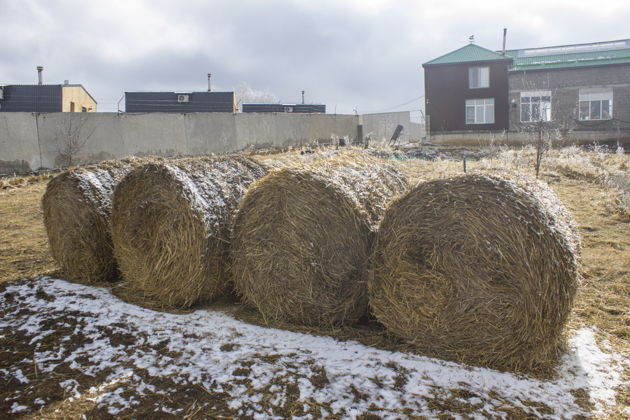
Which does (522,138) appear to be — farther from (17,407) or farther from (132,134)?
Result: (17,407)

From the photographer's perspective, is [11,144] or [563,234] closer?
[563,234]

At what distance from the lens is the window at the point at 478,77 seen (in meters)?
33.1

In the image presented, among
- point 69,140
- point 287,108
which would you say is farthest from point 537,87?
point 69,140

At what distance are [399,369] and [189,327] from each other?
2172mm

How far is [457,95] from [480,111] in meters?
1.99

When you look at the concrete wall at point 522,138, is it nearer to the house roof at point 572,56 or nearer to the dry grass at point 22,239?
the house roof at point 572,56

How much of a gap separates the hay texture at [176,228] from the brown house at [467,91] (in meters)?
30.7

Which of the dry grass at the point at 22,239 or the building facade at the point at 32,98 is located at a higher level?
the building facade at the point at 32,98

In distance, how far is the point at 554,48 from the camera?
35.2 m

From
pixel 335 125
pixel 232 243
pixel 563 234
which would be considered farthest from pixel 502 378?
pixel 335 125

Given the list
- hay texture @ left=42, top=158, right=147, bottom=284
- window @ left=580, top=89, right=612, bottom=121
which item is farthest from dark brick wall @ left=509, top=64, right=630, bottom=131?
hay texture @ left=42, top=158, right=147, bottom=284

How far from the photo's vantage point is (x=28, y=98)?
29.8m

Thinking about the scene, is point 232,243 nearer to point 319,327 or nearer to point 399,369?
point 319,327

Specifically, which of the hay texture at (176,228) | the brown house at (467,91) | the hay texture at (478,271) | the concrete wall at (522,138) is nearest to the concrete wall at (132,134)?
the concrete wall at (522,138)
